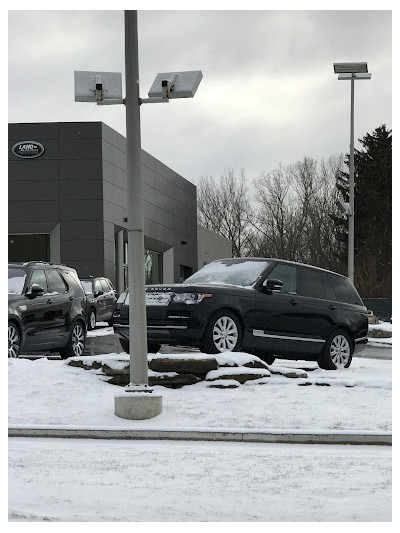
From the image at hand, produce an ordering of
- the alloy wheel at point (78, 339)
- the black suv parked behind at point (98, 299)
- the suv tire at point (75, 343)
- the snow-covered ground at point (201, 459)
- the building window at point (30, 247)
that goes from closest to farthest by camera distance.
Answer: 1. the snow-covered ground at point (201, 459)
2. the suv tire at point (75, 343)
3. the alloy wheel at point (78, 339)
4. the black suv parked behind at point (98, 299)
5. the building window at point (30, 247)

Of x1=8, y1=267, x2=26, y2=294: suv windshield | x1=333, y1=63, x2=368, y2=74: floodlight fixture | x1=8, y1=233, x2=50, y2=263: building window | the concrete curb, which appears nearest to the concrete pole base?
the concrete curb

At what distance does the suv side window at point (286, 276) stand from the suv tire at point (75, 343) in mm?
3966

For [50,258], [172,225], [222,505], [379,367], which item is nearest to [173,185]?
[172,225]

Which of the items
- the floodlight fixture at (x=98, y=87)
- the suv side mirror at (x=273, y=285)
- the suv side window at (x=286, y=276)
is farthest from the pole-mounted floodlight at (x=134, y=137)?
the suv side window at (x=286, y=276)

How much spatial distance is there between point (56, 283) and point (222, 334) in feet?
13.6

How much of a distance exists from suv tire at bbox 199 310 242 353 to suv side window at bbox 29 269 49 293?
151 inches

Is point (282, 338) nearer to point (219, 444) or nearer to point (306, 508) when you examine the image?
point (219, 444)

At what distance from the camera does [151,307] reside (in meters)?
13.1

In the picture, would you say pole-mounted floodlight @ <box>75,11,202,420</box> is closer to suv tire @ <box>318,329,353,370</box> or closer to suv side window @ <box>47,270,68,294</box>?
suv tire @ <box>318,329,353,370</box>

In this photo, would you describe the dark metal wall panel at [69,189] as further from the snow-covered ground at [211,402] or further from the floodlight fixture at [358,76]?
the snow-covered ground at [211,402]

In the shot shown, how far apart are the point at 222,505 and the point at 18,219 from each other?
40397 millimetres

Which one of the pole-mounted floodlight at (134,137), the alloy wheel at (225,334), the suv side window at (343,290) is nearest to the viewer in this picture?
the pole-mounted floodlight at (134,137)

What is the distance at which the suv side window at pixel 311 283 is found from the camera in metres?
14.7

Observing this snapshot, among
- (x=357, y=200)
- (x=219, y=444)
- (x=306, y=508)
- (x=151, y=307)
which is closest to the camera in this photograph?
(x=306, y=508)
